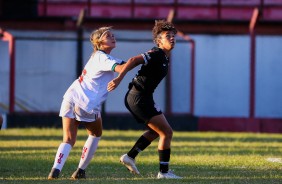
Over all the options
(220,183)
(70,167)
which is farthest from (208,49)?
(220,183)

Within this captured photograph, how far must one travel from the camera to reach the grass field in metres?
12.4

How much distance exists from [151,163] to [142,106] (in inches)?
112

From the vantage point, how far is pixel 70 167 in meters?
14.6

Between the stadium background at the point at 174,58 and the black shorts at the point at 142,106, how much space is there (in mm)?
18786

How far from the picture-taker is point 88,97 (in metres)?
12.2

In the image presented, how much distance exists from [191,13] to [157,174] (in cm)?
2514

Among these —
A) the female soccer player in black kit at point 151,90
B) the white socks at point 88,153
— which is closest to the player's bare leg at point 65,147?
the white socks at point 88,153

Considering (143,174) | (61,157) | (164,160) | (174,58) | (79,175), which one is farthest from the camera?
(174,58)

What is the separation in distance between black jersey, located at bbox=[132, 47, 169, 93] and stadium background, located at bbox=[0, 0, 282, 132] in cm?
1882

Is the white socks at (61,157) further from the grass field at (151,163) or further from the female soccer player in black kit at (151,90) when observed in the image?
the female soccer player in black kit at (151,90)

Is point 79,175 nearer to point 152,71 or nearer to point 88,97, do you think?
point 88,97

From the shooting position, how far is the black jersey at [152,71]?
12562mm

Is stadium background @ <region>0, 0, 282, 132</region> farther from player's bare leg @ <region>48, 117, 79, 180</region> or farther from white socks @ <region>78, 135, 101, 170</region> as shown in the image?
player's bare leg @ <region>48, 117, 79, 180</region>

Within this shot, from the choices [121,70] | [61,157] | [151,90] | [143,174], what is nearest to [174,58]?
[143,174]
